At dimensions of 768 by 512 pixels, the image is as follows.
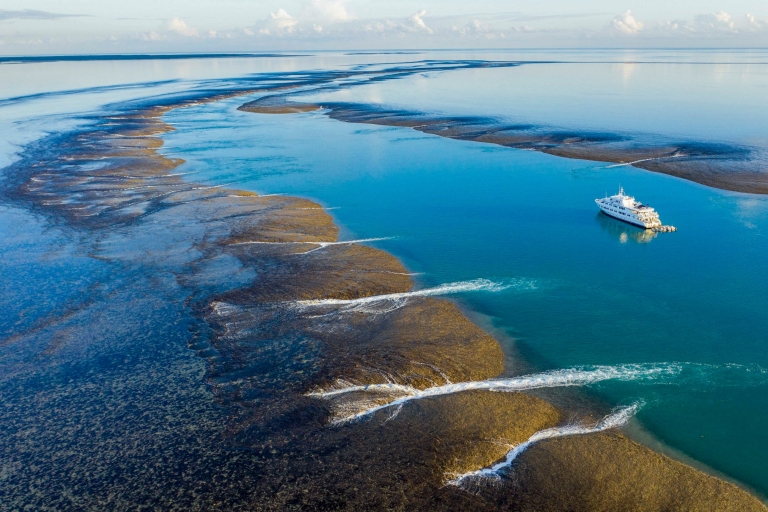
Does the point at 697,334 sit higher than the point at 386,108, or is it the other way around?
the point at 386,108

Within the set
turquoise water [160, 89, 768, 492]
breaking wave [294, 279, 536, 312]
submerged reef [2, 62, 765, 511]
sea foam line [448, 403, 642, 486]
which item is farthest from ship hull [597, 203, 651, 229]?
sea foam line [448, 403, 642, 486]

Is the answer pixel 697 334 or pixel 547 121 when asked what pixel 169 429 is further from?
pixel 547 121

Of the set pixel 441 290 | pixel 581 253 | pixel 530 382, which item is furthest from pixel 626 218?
pixel 530 382

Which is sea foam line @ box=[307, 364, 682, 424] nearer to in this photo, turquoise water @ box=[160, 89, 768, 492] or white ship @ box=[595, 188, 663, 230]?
turquoise water @ box=[160, 89, 768, 492]

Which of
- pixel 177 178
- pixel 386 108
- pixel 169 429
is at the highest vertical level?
pixel 386 108

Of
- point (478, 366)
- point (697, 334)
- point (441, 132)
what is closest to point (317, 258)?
point (478, 366)

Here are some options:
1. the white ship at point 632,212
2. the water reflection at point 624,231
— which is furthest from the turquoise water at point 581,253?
the white ship at point 632,212
